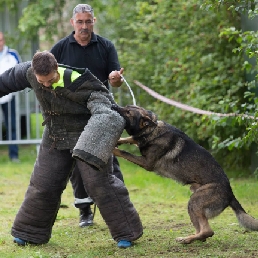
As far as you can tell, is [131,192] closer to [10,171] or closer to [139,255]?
[10,171]

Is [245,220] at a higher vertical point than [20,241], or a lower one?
higher

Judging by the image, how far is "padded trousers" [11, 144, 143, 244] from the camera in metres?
5.63

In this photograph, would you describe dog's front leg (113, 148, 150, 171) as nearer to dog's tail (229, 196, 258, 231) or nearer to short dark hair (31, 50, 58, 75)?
dog's tail (229, 196, 258, 231)

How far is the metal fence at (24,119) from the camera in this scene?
473 inches

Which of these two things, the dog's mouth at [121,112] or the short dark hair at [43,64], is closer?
the short dark hair at [43,64]

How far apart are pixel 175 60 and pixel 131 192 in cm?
262

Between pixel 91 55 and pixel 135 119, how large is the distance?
1.10 metres

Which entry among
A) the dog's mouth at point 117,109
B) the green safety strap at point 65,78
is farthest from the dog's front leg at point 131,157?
the green safety strap at point 65,78

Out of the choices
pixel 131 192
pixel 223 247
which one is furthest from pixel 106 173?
pixel 131 192

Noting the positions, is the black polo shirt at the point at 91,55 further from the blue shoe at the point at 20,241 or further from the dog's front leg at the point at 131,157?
the blue shoe at the point at 20,241

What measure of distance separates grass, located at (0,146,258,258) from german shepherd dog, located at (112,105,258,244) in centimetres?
24

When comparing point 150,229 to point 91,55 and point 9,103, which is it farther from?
point 9,103

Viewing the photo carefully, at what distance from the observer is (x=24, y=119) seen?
583 inches

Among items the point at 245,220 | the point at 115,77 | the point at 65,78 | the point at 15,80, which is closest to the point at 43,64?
the point at 65,78
